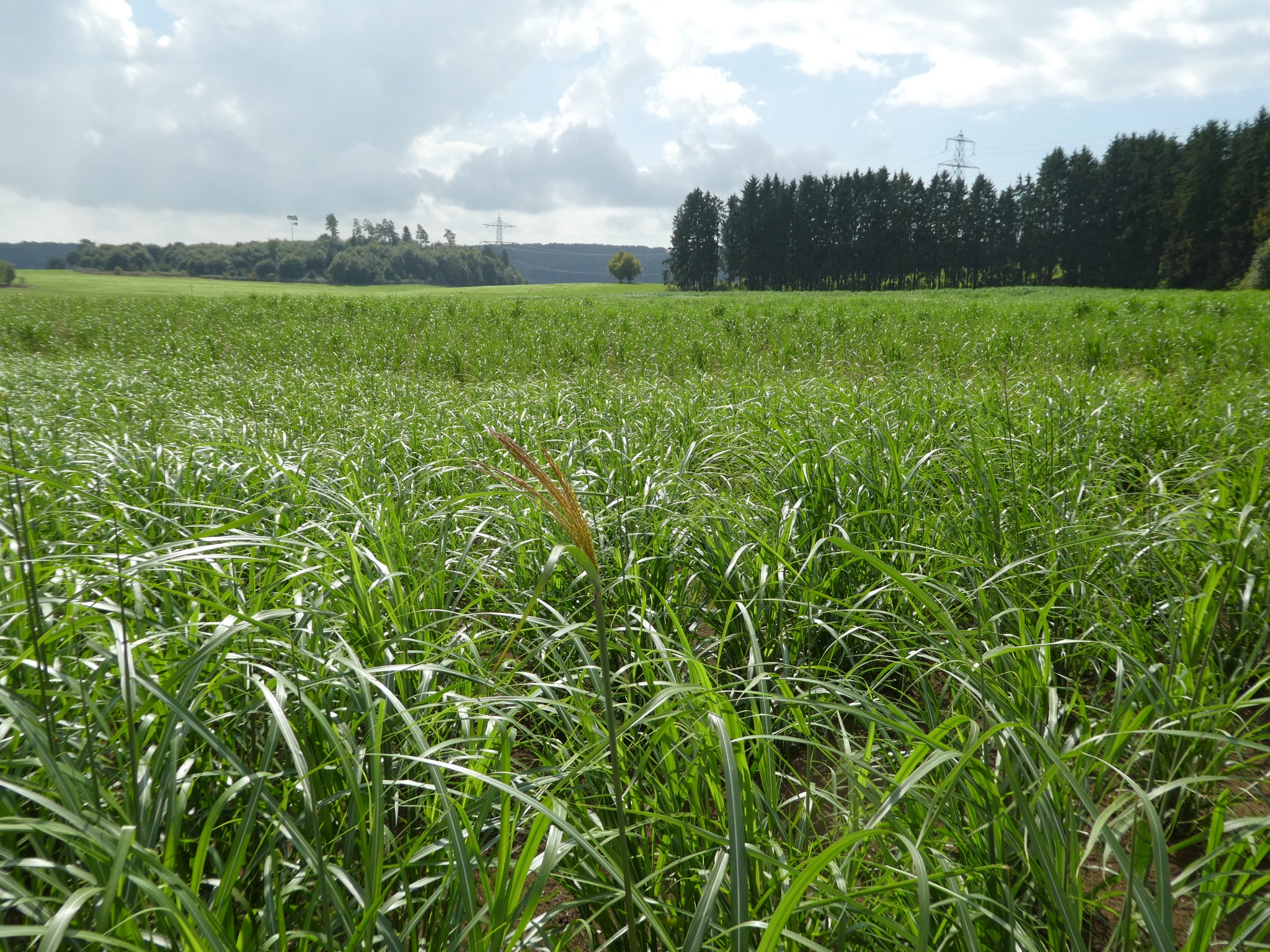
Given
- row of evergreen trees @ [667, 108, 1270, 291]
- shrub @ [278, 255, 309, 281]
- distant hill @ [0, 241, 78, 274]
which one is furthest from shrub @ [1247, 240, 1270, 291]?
distant hill @ [0, 241, 78, 274]

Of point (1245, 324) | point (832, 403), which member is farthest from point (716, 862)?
point (1245, 324)

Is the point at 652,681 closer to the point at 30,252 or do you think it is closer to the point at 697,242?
the point at 697,242

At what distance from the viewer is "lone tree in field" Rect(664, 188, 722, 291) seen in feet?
216

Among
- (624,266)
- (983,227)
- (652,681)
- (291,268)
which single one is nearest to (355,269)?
(291,268)

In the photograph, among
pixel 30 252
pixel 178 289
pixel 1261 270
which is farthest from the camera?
pixel 30 252

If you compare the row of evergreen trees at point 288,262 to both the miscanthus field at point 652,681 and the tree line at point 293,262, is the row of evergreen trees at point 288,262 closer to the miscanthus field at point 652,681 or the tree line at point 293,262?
the tree line at point 293,262

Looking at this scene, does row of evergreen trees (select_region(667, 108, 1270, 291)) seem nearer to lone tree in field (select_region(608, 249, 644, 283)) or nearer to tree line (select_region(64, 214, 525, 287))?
lone tree in field (select_region(608, 249, 644, 283))

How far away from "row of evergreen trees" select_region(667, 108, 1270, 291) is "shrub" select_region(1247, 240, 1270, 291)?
10.6 metres

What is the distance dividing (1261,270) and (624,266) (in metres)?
69.9

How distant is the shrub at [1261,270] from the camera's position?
3353cm

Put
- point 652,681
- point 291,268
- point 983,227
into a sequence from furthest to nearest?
point 291,268, point 983,227, point 652,681

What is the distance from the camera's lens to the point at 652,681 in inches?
59.3

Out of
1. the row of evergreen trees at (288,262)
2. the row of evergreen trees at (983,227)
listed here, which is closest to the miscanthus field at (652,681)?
the row of evergreen trees at (983,227)

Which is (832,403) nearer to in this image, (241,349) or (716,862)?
(716,862)
